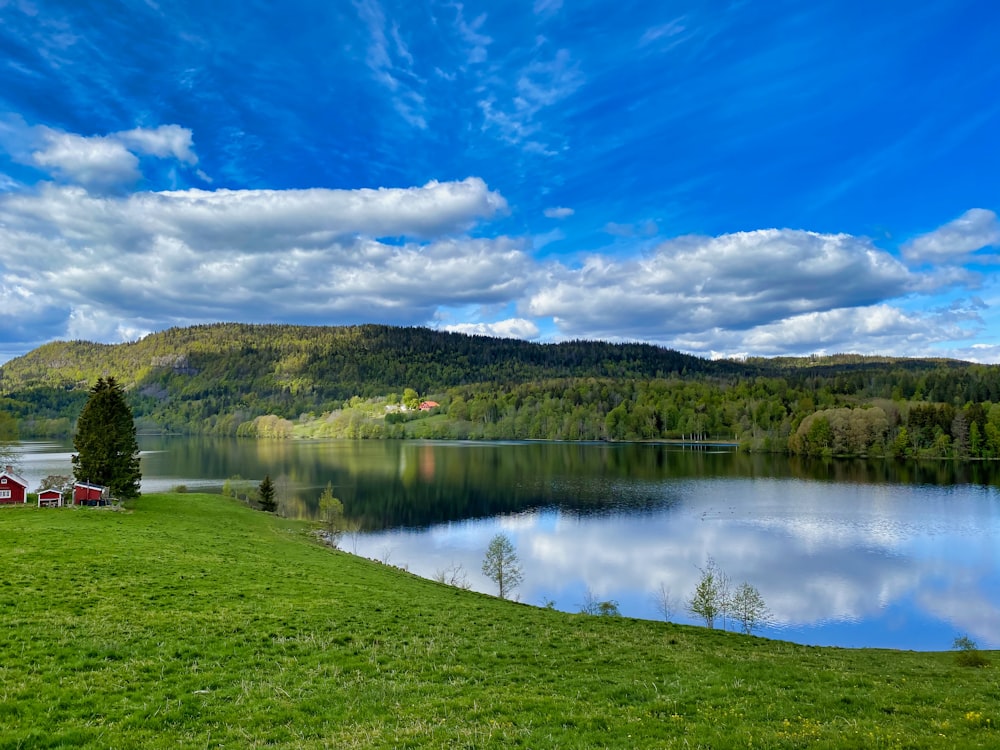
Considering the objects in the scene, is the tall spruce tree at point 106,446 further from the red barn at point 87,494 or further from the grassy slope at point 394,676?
the grassy slope at point 394,676

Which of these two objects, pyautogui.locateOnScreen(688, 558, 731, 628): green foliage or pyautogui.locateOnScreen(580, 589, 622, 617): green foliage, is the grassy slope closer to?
pyautogui.locateOnScreen(688, 558, 731, 628): green foliage

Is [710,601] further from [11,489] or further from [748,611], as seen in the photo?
[11,489]

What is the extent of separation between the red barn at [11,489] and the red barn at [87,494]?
11.8ft

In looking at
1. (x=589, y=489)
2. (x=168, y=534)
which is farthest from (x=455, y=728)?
(x=589, y=489)

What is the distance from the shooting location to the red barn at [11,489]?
4466cm

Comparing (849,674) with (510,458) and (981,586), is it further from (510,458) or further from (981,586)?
(510,458)

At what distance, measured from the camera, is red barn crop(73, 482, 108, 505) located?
152 feet

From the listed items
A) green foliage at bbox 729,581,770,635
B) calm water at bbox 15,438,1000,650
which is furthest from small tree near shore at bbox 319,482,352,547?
green foliage at bbox 729,581,770,635

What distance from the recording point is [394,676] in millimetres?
13406

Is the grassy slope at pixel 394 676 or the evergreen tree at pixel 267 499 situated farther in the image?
the evergreen tree at pixel 267 499

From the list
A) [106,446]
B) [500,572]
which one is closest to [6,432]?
[106,446]

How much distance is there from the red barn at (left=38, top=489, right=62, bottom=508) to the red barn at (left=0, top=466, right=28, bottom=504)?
1775mm

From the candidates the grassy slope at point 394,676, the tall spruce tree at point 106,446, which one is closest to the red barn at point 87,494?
the tall spruce tree at point 106,446

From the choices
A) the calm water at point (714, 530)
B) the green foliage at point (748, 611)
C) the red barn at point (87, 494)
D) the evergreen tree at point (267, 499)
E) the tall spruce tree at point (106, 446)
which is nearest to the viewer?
the green foliage at point (748, 611)
